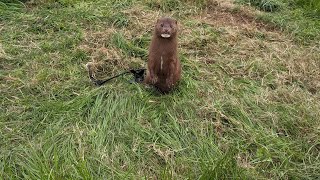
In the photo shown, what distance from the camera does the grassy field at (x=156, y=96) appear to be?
136 inches

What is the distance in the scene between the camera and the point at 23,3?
5664mm

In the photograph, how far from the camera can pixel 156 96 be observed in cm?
420

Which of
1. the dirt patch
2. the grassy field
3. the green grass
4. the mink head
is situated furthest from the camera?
the dirt patch

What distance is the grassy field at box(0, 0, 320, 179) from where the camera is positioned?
3.46m

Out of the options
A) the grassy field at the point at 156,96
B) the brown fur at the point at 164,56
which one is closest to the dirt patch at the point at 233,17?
the grassy field at the point at 156,96

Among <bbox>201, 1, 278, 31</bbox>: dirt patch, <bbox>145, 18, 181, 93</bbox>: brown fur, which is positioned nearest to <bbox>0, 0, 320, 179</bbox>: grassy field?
<bbox>201, 1, 278, 31</bbox>: dirt patch

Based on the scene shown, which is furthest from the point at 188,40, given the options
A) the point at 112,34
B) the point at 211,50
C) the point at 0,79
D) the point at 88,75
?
the point at 0,79

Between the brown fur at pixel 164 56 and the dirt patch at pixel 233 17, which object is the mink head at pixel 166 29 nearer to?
the brown fur at pixel 164 56

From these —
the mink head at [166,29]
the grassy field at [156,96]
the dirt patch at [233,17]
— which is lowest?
the grassy field at [156,96]

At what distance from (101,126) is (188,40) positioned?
188cm

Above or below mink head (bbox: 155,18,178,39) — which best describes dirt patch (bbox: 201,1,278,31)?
below

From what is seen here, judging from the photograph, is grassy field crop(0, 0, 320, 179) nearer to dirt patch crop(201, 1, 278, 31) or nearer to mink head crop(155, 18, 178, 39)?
dirt patch crop(201, 1, 278, 31)

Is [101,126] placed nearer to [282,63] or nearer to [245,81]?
[245,81]

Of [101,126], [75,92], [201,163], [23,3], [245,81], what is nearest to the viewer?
[201,163]
